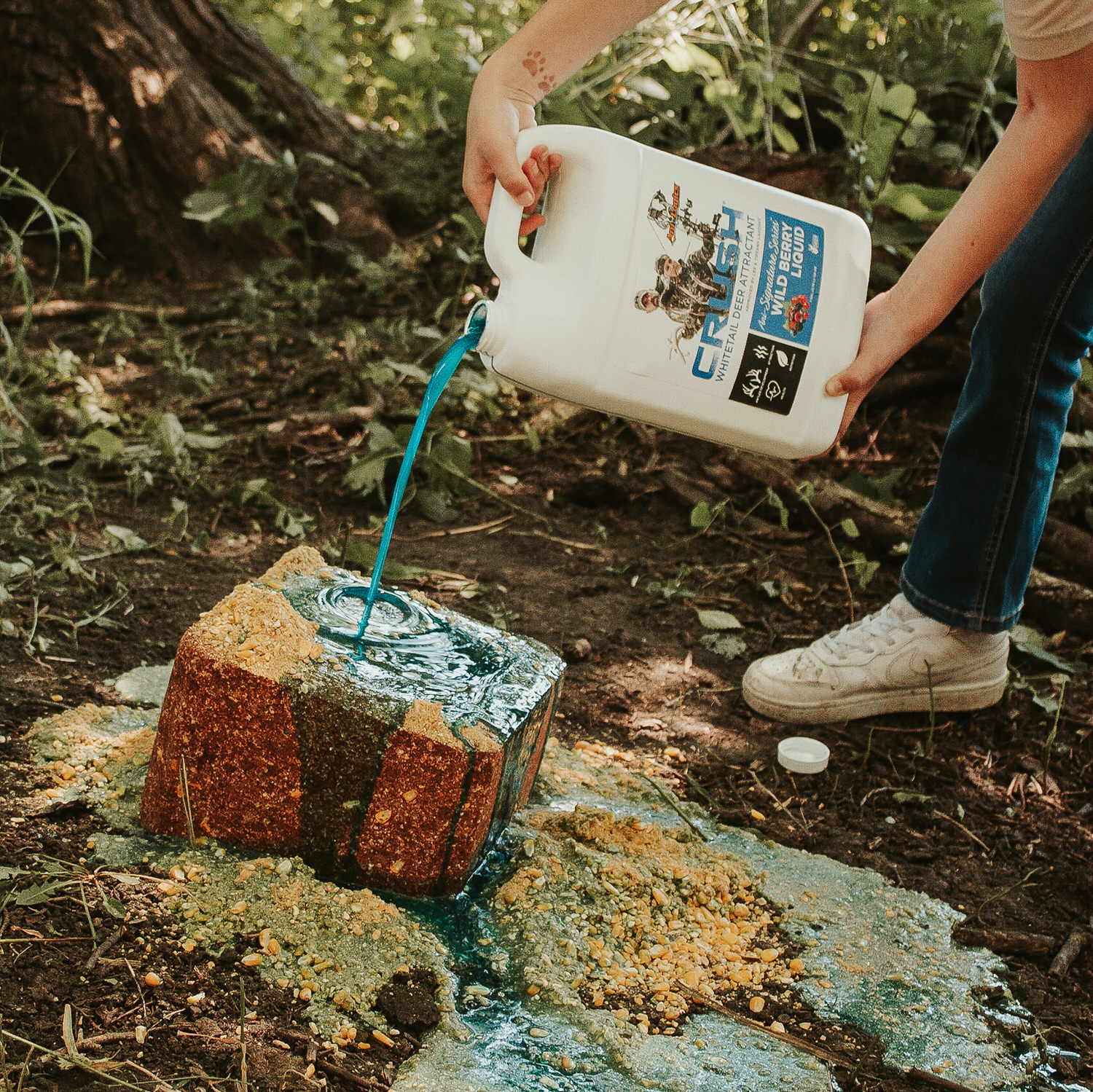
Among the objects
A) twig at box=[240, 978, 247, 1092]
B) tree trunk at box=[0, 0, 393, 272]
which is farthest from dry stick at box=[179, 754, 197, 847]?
tree trunk at box=[0, 0, 393, 272]

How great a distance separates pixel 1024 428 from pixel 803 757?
734mm

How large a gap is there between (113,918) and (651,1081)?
703 mm

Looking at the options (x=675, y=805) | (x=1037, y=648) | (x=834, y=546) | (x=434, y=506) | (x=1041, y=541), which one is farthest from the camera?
(x=434, y=506)

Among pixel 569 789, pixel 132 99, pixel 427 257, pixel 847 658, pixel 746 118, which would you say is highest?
pixel 746 118

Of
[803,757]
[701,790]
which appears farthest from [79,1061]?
[803,757]

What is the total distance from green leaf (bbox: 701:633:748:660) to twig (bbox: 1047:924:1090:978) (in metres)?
0.95

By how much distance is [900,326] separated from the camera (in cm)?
168

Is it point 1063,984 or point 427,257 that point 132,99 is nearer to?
point 427,257

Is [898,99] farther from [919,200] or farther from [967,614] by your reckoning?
[967,614]

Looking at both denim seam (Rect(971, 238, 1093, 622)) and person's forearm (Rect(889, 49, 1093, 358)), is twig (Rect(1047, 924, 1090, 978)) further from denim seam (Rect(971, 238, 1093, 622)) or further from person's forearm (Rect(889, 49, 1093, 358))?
person's forearm (Rect(889, 49, 1093, 358))

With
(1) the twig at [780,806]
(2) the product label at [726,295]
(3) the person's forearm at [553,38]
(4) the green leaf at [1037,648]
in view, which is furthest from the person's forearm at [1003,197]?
(4) the green leaf at [1037,648]

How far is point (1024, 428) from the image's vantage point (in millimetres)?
1953

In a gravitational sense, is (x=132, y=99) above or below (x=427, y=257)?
above

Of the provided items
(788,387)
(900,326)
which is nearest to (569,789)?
(788,387)
